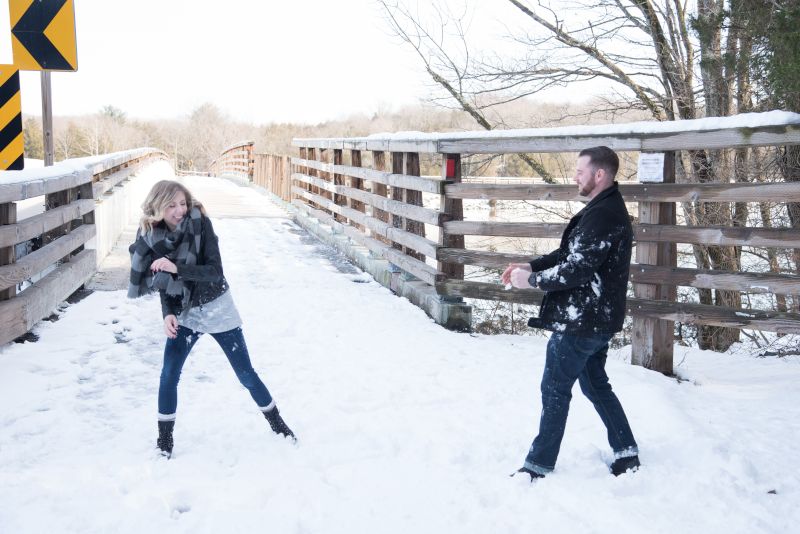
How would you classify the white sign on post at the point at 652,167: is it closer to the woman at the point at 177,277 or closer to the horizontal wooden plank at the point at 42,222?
the woman at the point at 177,277

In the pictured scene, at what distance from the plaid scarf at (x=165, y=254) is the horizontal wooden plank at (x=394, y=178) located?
3.43 m

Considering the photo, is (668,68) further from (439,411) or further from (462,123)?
(439,411)

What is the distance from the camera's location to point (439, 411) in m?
4.57

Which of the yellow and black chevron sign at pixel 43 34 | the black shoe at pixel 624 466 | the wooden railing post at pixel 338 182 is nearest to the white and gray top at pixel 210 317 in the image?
the black shoe at pixel 624 466

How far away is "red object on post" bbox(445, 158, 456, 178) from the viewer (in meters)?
6.77

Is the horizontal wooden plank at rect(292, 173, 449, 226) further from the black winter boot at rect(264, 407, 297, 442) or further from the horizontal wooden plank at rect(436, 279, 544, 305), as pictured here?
the black winter boot at rect(264, 407, 297, 442)

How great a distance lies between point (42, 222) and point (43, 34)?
214cm

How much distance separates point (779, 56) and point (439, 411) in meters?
4.02

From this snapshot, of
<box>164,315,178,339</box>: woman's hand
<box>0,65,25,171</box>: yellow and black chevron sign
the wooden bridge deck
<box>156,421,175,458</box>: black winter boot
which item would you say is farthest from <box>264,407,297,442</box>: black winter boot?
the wooden bridge deck

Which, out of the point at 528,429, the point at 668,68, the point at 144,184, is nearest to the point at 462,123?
the point at 668,68

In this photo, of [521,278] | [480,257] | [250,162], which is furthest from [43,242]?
[250,162]

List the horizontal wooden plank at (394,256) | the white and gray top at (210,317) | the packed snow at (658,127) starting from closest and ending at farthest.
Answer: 1. the white and gray top at (210,317)
2. the packed snow at (658,127)
3. the horizontal wooden plank at (394,256)

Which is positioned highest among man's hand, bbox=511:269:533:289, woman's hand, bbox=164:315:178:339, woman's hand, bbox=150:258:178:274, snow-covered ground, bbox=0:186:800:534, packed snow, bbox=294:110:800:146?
packed snow, bbox=294:110:800:146

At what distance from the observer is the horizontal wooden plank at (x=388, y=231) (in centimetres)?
720
